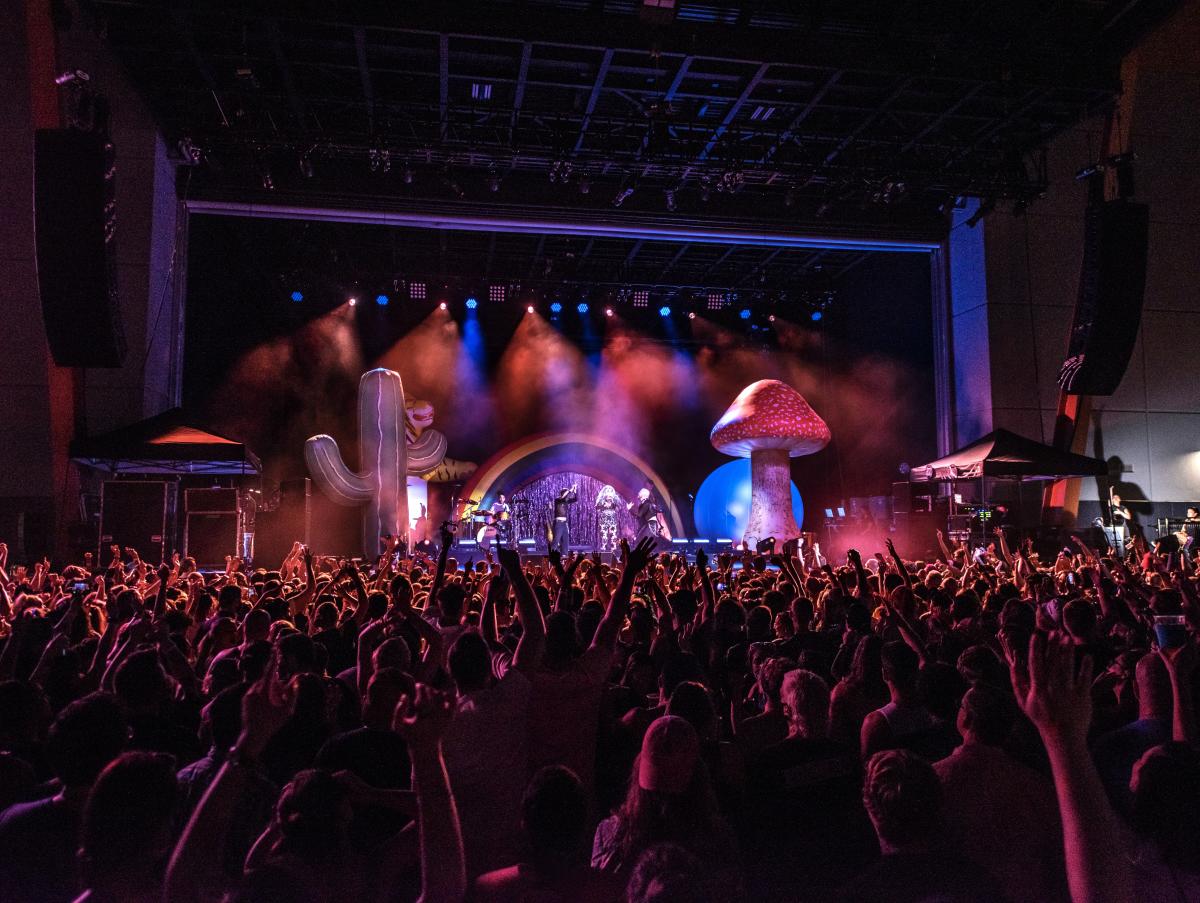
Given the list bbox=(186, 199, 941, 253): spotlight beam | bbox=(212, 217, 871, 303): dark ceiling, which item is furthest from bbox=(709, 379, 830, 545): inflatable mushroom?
bbox=(186, 199, 941, 253): spotlight beam

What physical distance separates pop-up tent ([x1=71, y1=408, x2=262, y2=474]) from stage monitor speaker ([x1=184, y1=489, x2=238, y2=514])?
437 millimetres

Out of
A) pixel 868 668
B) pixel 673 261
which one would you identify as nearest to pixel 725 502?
pixel 673 261

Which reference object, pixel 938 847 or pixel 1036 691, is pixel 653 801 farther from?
pixel 1036 691

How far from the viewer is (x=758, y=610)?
→ 5.55m

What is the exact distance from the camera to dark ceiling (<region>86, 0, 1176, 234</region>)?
12906 mm

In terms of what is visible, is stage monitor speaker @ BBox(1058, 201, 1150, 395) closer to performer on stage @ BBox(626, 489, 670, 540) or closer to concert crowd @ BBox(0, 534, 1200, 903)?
concert crowd @ BBox(0, 534, 1200, 903)

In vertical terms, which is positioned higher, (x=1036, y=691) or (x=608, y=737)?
(x=1036, y=691)

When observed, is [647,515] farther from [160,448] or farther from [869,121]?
[160,448]

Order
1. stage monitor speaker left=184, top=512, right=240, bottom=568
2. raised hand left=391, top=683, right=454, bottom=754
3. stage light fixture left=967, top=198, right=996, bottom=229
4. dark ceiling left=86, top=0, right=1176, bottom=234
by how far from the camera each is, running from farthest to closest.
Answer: stage light fixture left=967, top=198, right=996, bottom=229 < stage monitor speaker left=184, top=512, right=240, bottom=568 < dark ceiling left=86, top=0, right=1176, bottom=234 < raised hand left=391, top=683, right=454, bottom=754

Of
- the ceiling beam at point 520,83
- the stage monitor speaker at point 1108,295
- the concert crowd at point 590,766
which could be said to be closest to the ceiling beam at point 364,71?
the ceiling beam at point 520,83

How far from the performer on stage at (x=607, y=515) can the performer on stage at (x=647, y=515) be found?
0.45 meters

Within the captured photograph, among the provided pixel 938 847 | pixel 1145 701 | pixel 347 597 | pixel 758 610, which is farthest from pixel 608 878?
pixel 347 597

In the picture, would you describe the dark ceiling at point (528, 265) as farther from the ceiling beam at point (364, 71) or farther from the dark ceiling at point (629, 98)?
the ceiling beam at point (364, 71)

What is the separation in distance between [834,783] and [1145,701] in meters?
1.14
